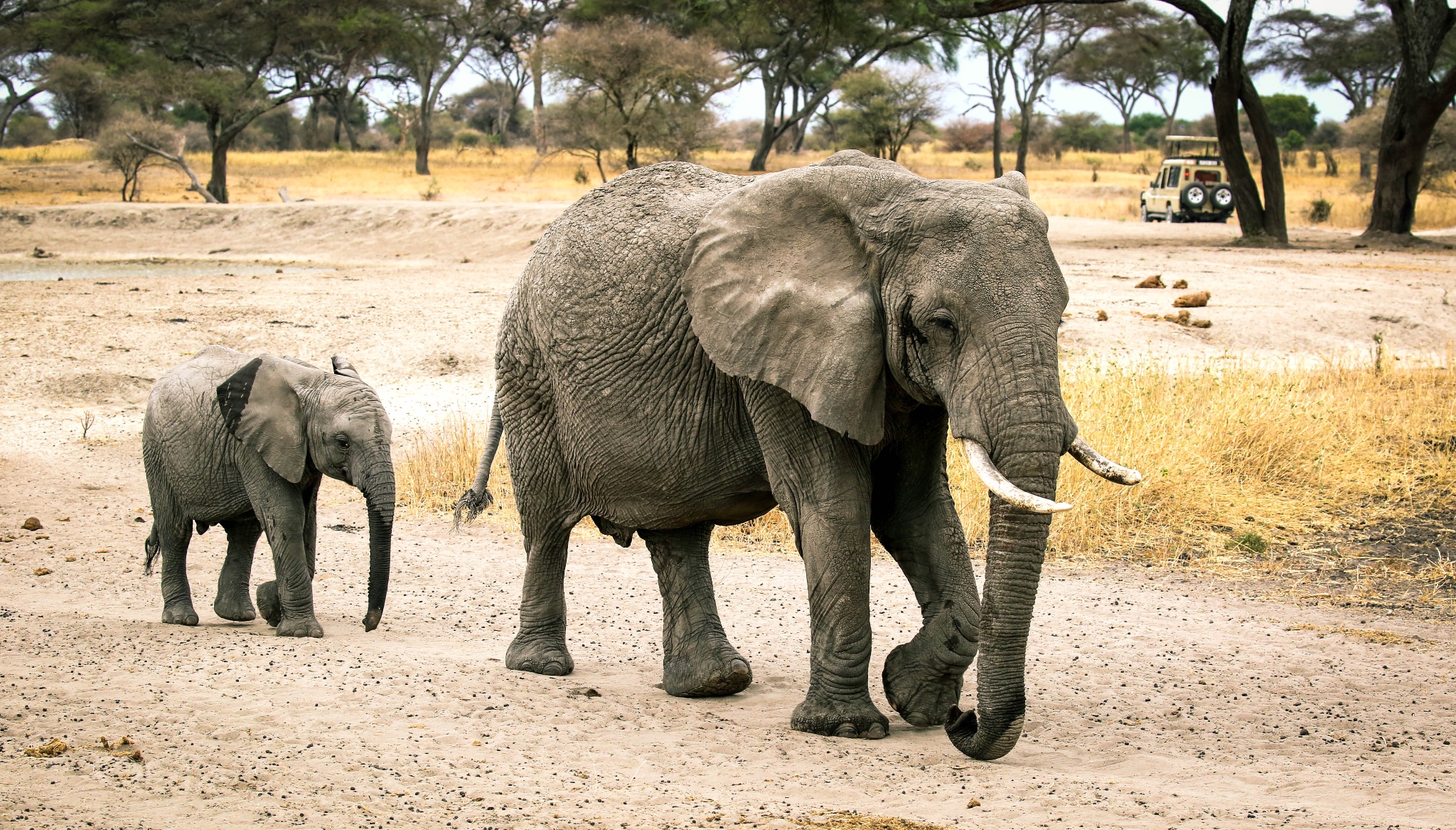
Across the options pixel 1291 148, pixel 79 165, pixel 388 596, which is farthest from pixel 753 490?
pixel 1291 148

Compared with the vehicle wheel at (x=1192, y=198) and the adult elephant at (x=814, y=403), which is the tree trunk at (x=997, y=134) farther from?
the adult elephant at (x=814, y=403)

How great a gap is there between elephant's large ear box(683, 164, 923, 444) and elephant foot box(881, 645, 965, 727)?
98cm

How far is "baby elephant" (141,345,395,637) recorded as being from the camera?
6.50 m

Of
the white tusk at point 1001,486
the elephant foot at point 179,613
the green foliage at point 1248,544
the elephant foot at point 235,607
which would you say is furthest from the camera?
the green foliage at point 1248,544

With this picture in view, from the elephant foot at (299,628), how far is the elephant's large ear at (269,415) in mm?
647

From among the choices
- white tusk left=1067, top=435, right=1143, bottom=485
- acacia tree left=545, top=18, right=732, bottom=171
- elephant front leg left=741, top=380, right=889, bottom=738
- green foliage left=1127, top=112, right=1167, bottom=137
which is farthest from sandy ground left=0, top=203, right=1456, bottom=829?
green foliage left=1127, top=112, right=1167, bottom=137

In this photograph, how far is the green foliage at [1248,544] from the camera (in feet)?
25.8

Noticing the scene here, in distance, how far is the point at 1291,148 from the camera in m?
54.2

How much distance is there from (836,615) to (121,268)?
20.2 meters

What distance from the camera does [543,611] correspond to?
5.82 meters

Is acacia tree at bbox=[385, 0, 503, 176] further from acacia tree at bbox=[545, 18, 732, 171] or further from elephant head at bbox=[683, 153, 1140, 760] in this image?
elephant head at bbox=[683, 153, 1140, 760]

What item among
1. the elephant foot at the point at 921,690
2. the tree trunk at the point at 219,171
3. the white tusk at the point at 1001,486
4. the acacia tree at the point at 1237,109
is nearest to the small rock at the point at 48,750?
the elephant foot at the point at 921,690

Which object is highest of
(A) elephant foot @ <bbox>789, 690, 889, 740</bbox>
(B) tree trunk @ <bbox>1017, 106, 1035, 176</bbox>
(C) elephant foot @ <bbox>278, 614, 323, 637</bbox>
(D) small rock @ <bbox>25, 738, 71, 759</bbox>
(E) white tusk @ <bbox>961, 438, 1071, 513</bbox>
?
(B) tree trunk @ <bbox>1017, 106, 1035, 176</bbox>

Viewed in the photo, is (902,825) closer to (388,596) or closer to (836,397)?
(836,397)
